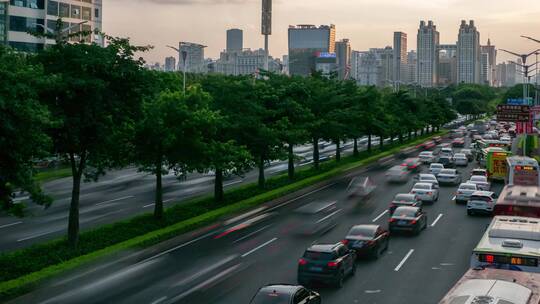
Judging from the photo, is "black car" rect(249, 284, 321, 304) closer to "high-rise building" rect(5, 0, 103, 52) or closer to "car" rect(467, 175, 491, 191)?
"car" rect(467, 175, 491, 191)

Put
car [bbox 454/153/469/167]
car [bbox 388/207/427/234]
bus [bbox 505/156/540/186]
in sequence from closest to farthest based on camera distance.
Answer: car [bbox 388/207/427/234]
bus [bbox 505/156/540/186]
car [bbox 454/153/469/167]

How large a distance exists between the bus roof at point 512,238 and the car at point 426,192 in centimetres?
2042

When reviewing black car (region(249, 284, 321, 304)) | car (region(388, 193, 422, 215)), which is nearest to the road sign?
car (region(388, 193, 422, 215))

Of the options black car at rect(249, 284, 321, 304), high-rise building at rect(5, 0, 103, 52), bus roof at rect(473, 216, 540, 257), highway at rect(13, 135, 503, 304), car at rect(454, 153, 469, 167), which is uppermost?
high-rise building at rect(5, 0, 103, 52)

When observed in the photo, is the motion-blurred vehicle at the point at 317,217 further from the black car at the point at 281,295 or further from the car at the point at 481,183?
the black car at the point at 281,295

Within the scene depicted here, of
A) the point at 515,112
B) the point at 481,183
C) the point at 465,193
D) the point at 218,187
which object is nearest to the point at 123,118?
the point at 218,187

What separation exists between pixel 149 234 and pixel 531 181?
24267 mm

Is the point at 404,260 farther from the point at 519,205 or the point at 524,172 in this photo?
the point at 524,172

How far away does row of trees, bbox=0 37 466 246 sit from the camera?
2008 centimetres

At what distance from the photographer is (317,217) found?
37.8m

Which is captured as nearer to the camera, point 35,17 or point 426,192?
point 426,192

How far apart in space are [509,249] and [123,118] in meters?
17.4

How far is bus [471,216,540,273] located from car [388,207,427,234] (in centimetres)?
1066

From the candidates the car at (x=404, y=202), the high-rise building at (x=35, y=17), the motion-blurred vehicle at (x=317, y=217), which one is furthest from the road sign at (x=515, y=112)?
the high-rise building at (x=35, y=17)
